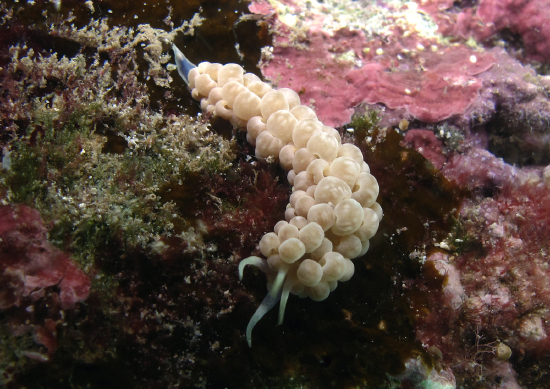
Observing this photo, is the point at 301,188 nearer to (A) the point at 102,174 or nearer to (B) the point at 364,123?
(B) the point at 364,123

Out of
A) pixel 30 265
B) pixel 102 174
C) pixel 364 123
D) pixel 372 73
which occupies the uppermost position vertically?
pixel 372 73

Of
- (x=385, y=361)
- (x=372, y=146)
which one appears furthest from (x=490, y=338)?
(x=372, y=146)

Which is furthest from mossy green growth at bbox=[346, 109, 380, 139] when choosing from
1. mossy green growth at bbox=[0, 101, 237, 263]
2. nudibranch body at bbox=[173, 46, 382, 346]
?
mossy green growth at bbox=[0, 101, 237, 263]

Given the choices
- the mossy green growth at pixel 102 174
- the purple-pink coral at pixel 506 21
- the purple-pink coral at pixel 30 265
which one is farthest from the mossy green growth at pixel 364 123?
the purple-pink coral at pixel 30 265

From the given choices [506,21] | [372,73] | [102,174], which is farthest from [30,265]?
[506,21]

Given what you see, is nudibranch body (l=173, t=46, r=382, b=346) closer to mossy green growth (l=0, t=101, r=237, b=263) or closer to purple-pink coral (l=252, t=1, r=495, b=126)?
mossy green growth (l=0, t=101, r=237, b=263)

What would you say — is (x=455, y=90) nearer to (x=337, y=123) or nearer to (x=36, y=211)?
(x=337, y=123)

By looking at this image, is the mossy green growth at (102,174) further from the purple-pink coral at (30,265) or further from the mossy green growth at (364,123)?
the mossy green growth at (364,123)

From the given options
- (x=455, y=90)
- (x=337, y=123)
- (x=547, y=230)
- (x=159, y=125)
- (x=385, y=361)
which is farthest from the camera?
(x=455, y=90)
